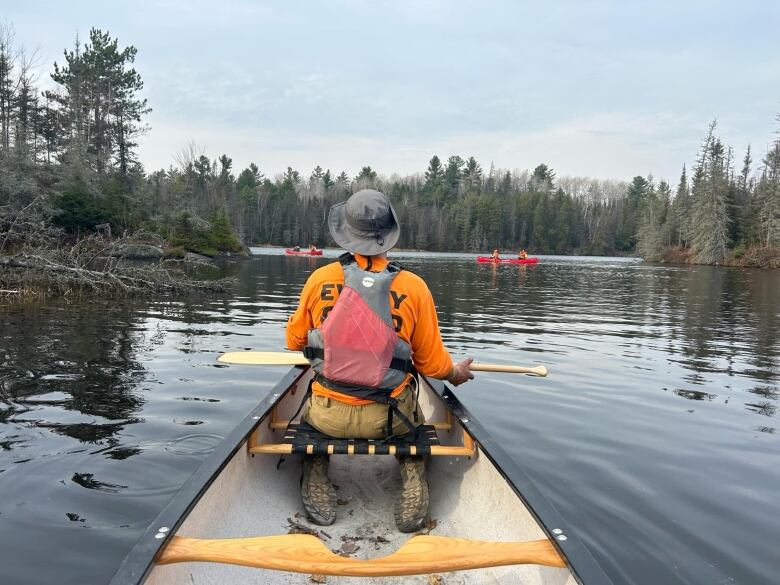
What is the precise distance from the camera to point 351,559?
2.27m

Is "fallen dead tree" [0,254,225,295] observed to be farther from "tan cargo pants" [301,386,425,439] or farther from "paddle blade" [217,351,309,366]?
"tan cargo pants" [301,386,425,439]

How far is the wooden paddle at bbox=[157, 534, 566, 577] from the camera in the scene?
225cm

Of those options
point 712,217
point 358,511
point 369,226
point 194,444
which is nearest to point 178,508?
point 358,511

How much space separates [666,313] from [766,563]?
1412 centimetres

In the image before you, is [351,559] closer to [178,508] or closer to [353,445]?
[178,508]

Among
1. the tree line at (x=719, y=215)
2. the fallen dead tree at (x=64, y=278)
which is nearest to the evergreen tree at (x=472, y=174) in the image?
the tree line at (x=719, y=215)

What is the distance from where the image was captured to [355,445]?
11.5 ft

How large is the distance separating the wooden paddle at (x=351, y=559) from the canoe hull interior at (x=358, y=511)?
0.41 feet

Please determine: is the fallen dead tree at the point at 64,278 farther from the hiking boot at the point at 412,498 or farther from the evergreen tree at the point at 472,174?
the evergreen tree at the point at 472,174

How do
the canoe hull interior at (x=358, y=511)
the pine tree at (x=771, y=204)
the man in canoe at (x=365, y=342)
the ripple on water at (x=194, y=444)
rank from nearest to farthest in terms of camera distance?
the canoe hull interior at (x=358, y=511) → the man in canoe at (x=365, y=342) → the ripple on water at (x=194, y=444) → the pine tree at (x=771, y=204)

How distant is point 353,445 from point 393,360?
58cm

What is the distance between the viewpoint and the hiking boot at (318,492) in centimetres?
355

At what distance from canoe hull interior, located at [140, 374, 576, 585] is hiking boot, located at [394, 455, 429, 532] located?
0.09m

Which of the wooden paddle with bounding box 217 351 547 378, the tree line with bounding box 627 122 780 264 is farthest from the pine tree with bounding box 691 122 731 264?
the wooden paddle with bounding box 217 351 547 378
